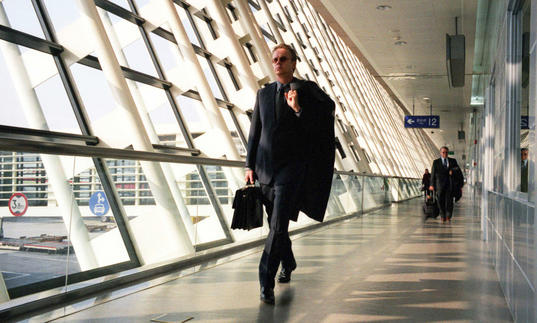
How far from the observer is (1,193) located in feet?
9.75

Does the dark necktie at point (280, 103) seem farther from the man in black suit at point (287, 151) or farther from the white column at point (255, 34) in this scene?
the white column at point (255, 34)

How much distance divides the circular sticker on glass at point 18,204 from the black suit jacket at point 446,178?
9068mm

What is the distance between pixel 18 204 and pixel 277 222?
1.49 meters

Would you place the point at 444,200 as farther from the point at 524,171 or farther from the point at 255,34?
the point at 524,171

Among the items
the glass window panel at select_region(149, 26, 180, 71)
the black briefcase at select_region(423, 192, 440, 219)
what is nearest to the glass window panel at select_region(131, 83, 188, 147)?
the glass window panel at select_region(149, 26, 180, 71)

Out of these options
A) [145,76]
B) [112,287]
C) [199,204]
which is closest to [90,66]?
[145,76]

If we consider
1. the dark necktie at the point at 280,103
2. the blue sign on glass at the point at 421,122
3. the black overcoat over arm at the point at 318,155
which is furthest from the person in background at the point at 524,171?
the blue sign on glass at the point at 421,122

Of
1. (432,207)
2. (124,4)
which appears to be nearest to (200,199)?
(124,4)

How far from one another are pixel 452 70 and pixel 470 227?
10.0 ft

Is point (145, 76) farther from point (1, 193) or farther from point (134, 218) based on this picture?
point (1, 193)

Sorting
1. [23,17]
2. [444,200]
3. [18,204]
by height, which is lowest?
[444,200]

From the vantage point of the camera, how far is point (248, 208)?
376cm

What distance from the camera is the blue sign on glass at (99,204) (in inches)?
146

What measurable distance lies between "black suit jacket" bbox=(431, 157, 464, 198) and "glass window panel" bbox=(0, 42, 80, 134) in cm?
703
